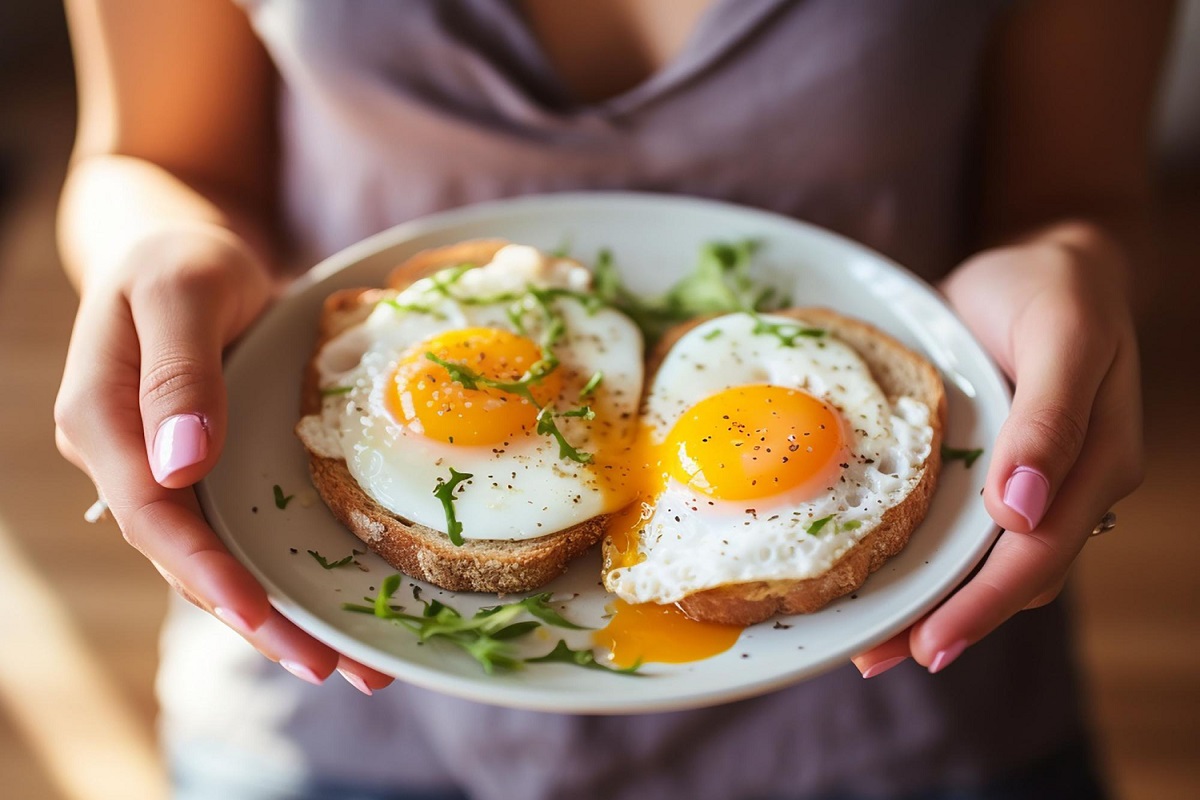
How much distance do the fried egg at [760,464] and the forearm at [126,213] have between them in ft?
3.83

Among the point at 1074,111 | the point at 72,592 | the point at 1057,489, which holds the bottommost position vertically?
the point at 72,592

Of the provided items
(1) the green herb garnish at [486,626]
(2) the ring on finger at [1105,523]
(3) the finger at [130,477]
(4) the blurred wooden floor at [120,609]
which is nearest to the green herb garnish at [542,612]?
(1) the green herb garnish at [486,626]

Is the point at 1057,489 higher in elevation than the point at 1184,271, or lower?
higher

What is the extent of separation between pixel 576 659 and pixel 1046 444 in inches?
37.6

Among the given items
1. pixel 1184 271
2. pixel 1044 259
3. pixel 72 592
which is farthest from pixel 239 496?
pixel 1184 271

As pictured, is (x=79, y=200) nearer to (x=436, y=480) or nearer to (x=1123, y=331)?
(x=436, y=480)

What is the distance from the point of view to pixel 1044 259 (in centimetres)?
234

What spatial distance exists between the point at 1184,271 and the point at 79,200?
6099mm

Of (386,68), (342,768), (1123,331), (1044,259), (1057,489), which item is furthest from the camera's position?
(342,768)

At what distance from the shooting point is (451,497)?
2053 millimetres

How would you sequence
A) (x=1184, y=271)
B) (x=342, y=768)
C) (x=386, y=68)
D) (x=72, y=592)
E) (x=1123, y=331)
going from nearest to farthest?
(x=1123, y=331) < (x=386, y=68) < (x=342, y=768) < (x=72, y=592) < (x=1184, y=271)

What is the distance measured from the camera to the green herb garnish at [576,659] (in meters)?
1.77

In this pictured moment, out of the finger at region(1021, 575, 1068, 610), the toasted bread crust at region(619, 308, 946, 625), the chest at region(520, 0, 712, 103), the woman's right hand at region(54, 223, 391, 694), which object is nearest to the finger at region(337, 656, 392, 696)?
the woman's right hand at region(54, 223, 391, 694)

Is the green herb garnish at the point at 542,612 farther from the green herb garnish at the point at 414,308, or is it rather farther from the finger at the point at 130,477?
the green herb garnish at the point at 414,308
